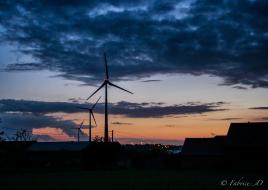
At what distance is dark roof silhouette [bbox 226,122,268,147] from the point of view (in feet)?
214

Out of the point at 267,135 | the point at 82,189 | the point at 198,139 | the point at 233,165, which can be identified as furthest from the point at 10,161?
the point at 82,189

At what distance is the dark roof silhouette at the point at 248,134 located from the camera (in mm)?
65350

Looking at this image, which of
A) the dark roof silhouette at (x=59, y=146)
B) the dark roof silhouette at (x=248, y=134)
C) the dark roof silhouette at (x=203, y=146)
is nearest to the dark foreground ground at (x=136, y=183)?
the dark roof silhouette at (x=248, y=134)

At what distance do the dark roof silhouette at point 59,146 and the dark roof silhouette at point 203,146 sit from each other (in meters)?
18.5

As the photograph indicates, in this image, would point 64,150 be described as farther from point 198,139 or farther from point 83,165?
point 198,139

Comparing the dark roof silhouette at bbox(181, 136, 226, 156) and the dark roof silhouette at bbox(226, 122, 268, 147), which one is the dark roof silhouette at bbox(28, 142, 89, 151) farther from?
the dark roof silhouette at bbox(226, 122, 268, 147)

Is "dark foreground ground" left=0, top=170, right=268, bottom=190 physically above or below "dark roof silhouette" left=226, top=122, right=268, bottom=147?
below

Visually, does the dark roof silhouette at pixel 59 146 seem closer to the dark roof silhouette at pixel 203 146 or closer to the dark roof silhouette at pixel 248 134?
the dark roof silhouette at pixel 203 146

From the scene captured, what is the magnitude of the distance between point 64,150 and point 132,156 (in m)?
13.0

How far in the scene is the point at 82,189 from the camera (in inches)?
1316

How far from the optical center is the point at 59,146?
8275 centimetres

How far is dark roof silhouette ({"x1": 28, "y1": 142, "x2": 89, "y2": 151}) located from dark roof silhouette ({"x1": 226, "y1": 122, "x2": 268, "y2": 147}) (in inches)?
1051

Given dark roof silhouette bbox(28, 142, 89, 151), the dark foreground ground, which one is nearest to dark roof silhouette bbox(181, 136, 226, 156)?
dark roof silhouette bbox(28, 142, 89, 151)

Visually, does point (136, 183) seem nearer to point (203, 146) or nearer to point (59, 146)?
point (203, 146)
